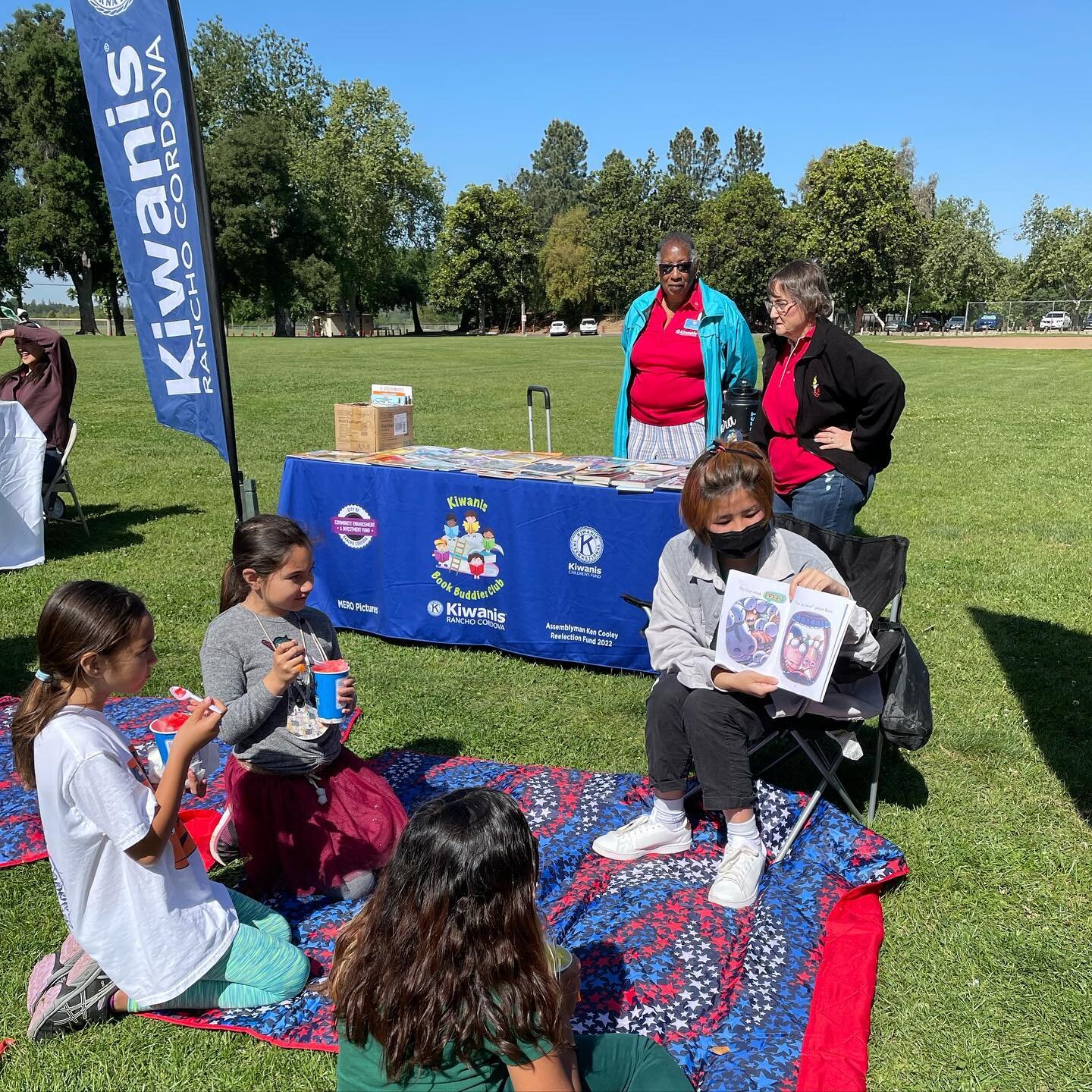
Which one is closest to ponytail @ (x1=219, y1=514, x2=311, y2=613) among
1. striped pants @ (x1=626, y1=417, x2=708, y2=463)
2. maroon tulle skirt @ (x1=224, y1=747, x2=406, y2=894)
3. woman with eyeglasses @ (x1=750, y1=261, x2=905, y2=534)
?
maroon tulle skirt @ (x1=224, y1=747, x2=406, y2=894)

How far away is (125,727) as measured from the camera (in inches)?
180

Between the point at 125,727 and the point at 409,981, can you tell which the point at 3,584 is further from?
the point at 409,981

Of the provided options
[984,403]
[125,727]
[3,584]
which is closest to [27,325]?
[3,584]

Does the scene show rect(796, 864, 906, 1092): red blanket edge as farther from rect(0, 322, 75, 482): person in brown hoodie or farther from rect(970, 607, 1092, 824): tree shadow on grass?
rect(0, 322, 75, 482): person in brown hoodie

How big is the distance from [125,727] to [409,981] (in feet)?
11.4

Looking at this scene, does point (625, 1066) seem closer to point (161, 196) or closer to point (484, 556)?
point (484, 556)

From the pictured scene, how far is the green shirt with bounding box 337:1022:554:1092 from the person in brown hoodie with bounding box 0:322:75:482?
7034 mm

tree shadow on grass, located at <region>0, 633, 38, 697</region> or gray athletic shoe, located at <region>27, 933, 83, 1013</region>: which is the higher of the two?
gray athletic shoe, located at <region>27, 933, 83, 1013</region>

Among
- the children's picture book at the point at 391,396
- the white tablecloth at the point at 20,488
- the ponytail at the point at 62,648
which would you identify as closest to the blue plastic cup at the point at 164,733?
the ponytail at the point at 62,648

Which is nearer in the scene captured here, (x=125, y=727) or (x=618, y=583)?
(x=125, y=727)

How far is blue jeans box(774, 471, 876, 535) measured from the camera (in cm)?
434

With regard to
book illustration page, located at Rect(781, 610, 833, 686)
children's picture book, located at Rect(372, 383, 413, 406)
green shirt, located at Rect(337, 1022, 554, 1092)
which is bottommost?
green shirt, located at Rect(337, 1022, 554, 1092)

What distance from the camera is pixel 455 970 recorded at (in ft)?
5.45

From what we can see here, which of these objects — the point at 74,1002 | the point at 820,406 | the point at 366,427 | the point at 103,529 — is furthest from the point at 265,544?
the point at 103,529
